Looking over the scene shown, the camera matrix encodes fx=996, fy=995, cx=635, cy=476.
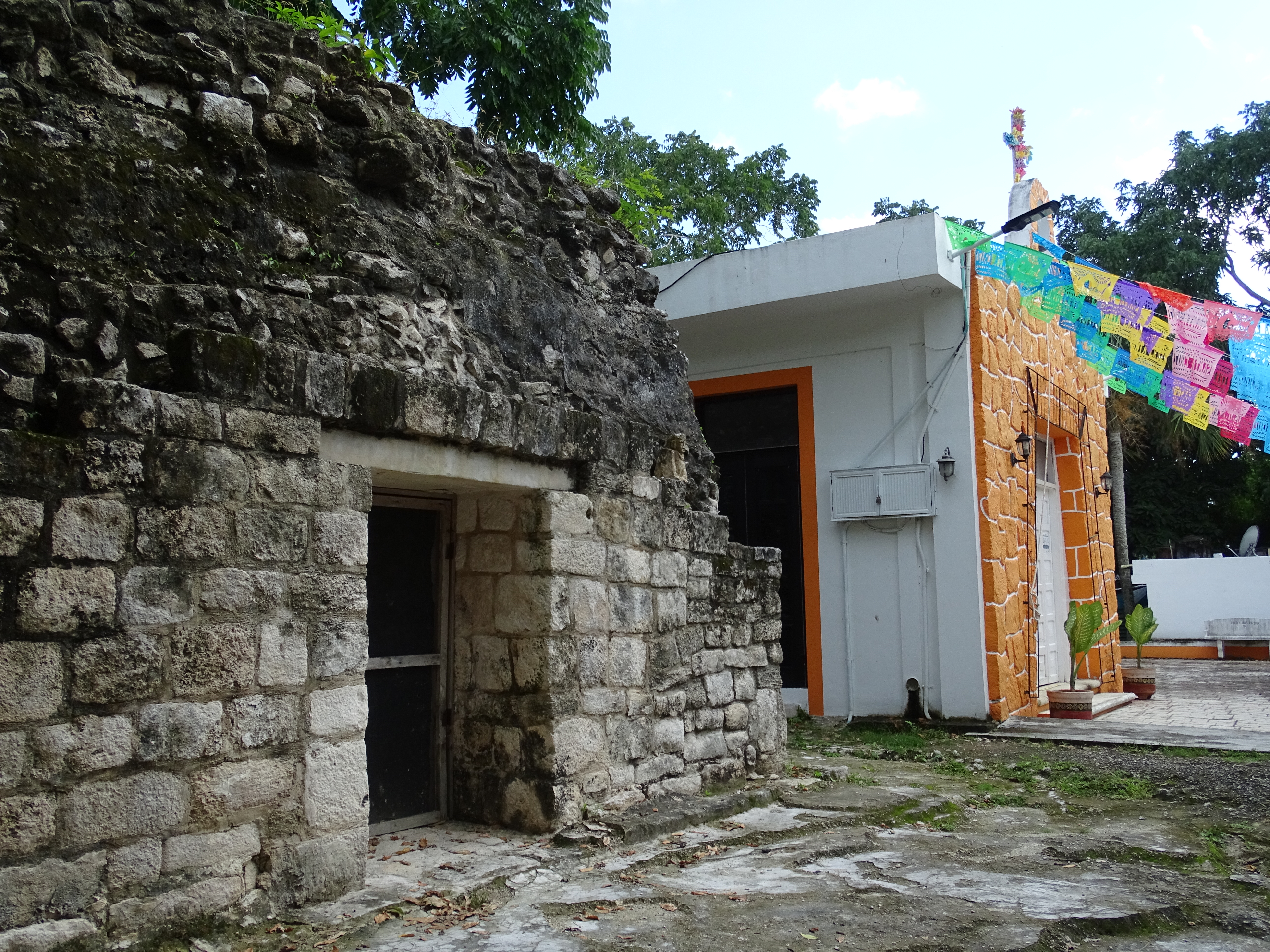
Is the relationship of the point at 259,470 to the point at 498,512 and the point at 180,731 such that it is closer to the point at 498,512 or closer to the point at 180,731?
the point at 180,731

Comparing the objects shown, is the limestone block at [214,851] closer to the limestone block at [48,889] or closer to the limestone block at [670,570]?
the limestone block at [48,889]

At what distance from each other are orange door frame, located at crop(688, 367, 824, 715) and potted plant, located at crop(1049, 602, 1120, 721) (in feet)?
6.93

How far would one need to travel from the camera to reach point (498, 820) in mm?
4152

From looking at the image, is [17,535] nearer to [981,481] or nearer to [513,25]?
[513,25]

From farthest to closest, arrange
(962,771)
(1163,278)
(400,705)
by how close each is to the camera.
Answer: (1163,278)
(962,771)
(400,705)

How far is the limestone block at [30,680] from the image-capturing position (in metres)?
2.49

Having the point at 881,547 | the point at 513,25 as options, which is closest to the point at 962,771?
the point at 881,547

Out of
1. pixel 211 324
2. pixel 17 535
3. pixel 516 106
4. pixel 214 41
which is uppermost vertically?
pixel 516 106

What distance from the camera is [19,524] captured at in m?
2.54

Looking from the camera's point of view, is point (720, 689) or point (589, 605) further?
point (720, 689)

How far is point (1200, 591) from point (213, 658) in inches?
851

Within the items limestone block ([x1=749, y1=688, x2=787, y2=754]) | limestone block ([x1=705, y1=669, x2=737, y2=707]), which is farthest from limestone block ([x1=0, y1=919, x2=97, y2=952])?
limestone block ([x1=749, y1=688, x2=787, y2=754])

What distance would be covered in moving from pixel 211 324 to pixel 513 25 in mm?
5761

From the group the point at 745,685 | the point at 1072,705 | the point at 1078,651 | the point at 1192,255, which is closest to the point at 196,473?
the point at 745,685
